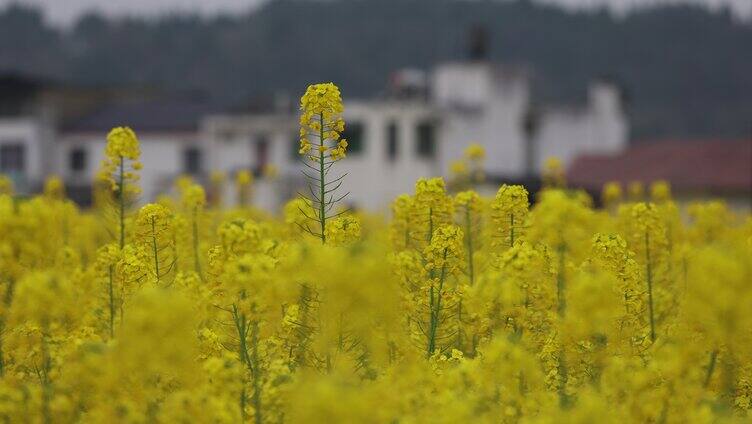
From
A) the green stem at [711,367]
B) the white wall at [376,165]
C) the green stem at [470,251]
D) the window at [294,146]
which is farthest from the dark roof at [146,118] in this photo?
the green stem at [711,367]

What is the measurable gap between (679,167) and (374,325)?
27399 millimetres

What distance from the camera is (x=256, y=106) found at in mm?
49219

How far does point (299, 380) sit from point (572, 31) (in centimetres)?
10776

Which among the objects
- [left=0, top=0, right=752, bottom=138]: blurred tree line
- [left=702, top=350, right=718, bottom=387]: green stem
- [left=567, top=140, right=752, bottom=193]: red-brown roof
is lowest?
[left=702, top=350, right=718, bottom=387]: green stem

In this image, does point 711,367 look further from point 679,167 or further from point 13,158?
point 13,158

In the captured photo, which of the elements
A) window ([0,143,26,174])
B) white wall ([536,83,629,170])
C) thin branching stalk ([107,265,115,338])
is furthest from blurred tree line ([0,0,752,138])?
thin branching stalk ([107,265,115,338])

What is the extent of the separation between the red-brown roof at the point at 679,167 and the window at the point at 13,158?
23251mm

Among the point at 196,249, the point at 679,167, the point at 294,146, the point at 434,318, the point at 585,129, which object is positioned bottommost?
the point at 434,318

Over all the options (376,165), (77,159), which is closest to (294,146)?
(376,165)

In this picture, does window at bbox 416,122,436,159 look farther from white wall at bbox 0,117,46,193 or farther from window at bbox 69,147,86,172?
Result: white wall at bbox 0,117,46,193

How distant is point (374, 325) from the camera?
8.65m

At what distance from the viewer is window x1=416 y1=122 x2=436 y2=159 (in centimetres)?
4250

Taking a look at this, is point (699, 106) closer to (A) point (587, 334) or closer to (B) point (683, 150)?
(B) point (683, 150)

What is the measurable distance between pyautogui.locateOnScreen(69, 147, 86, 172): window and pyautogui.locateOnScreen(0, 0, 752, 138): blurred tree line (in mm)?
35848
